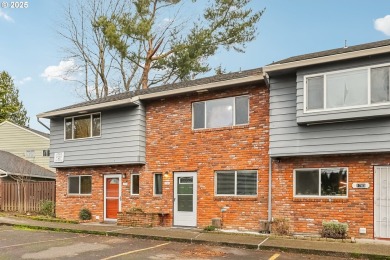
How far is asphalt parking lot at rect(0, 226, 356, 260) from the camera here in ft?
32.0

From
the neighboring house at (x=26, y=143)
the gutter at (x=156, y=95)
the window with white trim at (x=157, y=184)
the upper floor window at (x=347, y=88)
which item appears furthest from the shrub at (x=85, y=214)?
the neighboring house at (x=26, y=143)

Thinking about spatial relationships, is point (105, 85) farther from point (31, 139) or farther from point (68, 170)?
point (68, 170)

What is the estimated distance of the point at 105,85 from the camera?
105 ft

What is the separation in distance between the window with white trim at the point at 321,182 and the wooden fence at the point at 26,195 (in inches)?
518

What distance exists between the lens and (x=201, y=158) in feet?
47.5

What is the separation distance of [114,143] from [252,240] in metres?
7.45

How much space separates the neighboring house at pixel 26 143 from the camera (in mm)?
29734

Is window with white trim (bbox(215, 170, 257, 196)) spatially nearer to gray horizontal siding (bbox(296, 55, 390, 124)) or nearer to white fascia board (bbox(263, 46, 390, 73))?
gray horizontal siding (bbox(296, 55, 390, 124))

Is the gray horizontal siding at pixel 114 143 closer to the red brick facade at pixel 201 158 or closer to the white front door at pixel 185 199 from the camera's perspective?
the red brick facade at pixel 201 158

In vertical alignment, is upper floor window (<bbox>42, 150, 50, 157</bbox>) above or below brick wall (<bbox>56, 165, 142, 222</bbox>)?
above

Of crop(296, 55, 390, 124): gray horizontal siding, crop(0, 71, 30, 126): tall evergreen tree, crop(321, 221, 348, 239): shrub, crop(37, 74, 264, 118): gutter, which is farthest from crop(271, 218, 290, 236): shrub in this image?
crop(0, 71, 30, 126): tall evergreen tree

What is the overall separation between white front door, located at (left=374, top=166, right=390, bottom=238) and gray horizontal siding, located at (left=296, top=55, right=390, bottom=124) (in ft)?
5.71

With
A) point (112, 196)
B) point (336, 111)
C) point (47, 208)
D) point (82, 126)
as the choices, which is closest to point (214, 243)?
point (336, 111)

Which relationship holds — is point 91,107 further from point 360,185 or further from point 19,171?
point 360,185
